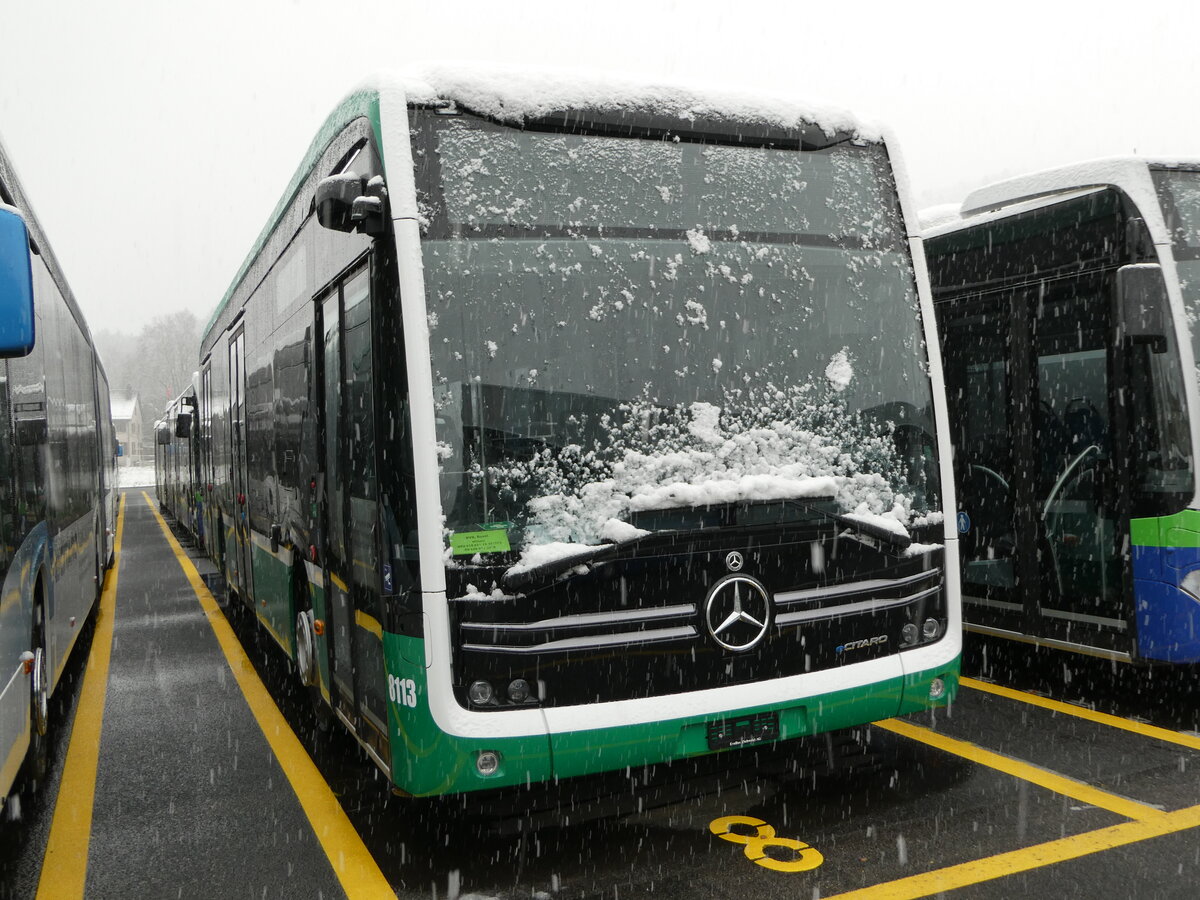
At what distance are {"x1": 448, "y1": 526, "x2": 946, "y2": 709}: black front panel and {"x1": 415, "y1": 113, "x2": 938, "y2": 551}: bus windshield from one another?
165 mm

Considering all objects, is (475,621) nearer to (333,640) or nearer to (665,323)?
(665,323)

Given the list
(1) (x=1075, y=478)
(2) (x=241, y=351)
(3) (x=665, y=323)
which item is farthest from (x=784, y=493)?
(2) (x=241, y=351)

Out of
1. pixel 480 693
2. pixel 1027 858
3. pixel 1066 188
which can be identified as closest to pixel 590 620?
pixel 480 693

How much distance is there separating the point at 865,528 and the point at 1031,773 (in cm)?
159

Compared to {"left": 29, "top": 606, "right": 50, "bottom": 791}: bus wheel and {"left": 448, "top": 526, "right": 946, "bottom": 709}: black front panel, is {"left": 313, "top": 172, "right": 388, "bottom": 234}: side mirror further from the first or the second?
{"left": 29, "top": 606, "right": 50, "bottom": 791}: bus wheel

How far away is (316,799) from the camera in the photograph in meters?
5.16

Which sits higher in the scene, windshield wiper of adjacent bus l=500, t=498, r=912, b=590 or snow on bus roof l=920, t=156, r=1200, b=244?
snow on bus roof l=920, t=156, r=1200, b=244

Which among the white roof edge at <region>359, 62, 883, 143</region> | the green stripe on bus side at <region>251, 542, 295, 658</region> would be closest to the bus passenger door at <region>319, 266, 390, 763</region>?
the white roof edge at <region>359, 62, 883, 143</region>

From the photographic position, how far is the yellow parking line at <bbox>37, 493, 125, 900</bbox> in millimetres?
4316

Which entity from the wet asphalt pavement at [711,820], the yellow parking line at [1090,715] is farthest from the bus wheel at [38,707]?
the yellow parking line at [1090,715]

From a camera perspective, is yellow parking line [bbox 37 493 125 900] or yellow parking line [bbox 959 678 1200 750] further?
yellow parking line [bbox 959 678 1200 750]

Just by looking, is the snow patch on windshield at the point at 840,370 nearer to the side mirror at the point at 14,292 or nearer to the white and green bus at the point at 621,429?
the white and green bus at the point at 621,429

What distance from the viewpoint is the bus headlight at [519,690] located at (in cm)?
390

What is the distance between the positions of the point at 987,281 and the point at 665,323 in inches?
155
